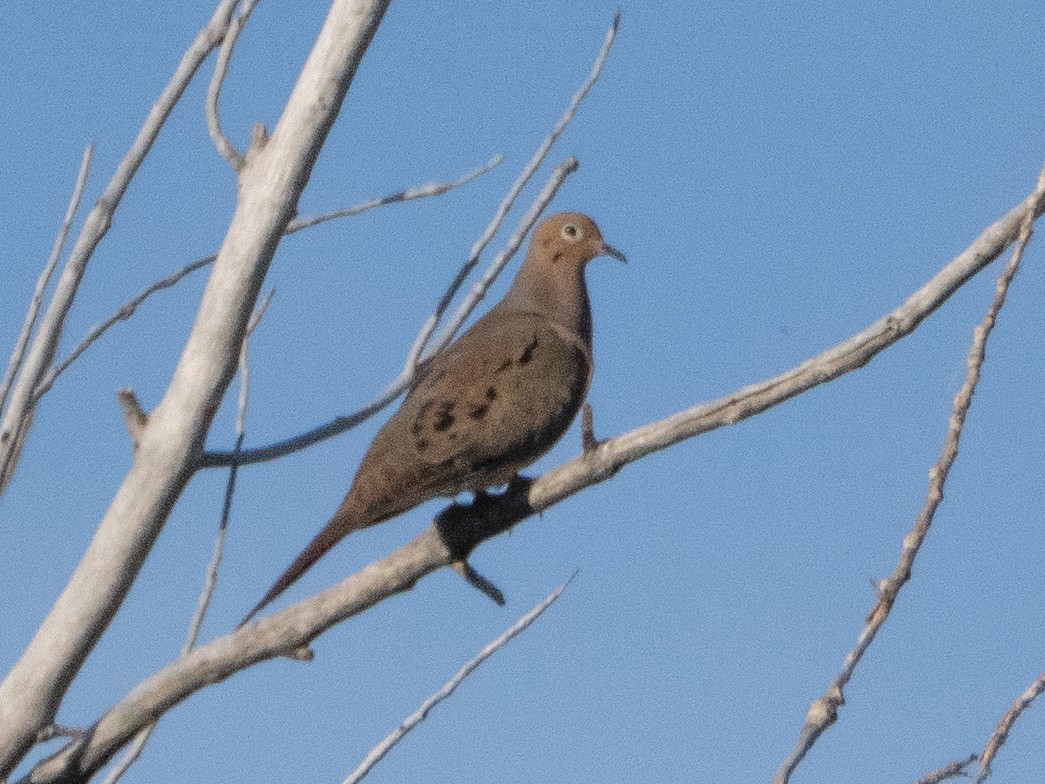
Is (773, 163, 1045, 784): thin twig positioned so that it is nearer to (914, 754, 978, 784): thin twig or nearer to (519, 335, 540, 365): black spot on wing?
(914, 754, 978, 784): thin twig

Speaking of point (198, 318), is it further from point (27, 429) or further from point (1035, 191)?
point (1035, 191)

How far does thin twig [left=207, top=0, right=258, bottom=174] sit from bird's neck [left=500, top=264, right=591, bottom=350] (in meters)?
1.78

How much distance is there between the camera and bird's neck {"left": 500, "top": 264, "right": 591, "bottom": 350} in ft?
18.0

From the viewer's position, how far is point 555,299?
18.5ft

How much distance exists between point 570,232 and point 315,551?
235 centimetres

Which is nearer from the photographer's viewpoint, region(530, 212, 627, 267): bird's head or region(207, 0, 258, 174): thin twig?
region(207, 0, 258, 174): thin twig

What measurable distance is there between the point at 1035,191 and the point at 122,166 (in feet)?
6.77

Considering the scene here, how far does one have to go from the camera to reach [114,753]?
358 centimetres

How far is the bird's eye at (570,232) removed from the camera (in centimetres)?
593

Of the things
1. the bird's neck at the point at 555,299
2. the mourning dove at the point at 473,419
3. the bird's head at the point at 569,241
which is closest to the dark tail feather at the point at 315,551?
the mourning dove at the point at 473,419

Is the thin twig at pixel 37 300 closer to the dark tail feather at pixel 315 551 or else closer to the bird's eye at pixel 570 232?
the dark tail feather at pixel 315 551

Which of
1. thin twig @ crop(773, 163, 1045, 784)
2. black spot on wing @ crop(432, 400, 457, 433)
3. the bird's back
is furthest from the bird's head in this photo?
thin twig @ crop(773, 163, 1045, 784)

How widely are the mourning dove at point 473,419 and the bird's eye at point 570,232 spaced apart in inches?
21.8

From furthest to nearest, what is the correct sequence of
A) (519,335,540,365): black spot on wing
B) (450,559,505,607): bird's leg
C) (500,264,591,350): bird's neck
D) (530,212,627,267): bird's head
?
(530,212,627,267): bird's head
(500,264,591,350): bird's neck
(519,335,540,365): black spot on wing
(450,559,505,607): bird's leg
